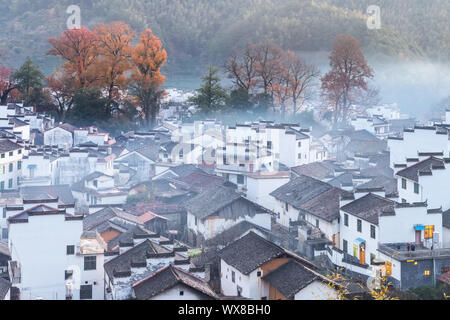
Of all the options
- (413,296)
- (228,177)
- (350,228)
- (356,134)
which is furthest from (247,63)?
(413,296)

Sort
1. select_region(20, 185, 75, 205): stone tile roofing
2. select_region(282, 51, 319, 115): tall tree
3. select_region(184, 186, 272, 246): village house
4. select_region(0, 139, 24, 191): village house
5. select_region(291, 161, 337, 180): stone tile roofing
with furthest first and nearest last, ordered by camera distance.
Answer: select_region(282, 51, 319, 115): tall tree → select_region(291, 161, 337, 180): stone tile roofing → select_region(0, 139, 24, 191): village house → select_region(20, 185, 75, 205): stone tile roofing → select_region(184, 186, 272, 246): village house

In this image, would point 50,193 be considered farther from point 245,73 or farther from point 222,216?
point 245,73

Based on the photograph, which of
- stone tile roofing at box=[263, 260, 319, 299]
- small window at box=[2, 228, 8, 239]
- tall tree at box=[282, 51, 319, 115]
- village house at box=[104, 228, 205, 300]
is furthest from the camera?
tall tree at box=[282, 51, 319, 115]

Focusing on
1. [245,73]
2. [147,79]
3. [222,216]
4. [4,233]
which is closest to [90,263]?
[222,216]

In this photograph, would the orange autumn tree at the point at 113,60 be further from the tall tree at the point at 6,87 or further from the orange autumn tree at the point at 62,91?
the tall tree at the point at 6,87

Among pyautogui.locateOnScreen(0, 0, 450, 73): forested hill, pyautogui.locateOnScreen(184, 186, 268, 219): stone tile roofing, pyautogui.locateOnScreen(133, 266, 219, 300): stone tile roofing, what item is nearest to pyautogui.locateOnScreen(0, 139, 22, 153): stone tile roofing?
pyautogui.locateOnScreen(184, 186, 268, 219): stone tile roofing

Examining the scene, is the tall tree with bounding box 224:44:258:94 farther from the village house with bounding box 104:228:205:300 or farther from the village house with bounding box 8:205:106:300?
the village house with bounding box 8:205:106:300
